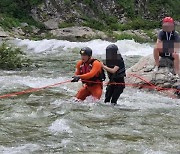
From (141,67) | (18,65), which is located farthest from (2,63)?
(141,67)

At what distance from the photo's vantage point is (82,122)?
28.9ft

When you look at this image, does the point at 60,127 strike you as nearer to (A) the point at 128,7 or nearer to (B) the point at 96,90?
(B) the point at 96,90

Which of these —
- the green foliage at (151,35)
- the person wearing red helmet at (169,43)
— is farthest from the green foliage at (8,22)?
the person wearing red helmet at (169,43)

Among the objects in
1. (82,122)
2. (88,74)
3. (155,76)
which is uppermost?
(88,74)

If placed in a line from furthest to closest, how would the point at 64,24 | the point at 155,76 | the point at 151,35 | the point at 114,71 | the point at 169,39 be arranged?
the point at 64,24 → the point at 151,35 → the point at 155,76 → the point at 169,39 → the point at 114,71

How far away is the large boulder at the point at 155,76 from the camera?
41.8 feet

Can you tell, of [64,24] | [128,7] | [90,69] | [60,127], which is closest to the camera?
[60,127]

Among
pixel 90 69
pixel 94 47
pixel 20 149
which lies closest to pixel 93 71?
pixel 90 69

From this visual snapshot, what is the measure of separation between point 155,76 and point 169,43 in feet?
3.63

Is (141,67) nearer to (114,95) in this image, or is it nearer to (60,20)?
(114,95)

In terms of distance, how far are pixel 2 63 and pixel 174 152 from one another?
12.3 m

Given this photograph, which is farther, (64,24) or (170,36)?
(64,24)

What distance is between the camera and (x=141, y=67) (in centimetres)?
1400

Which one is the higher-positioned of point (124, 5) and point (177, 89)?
point (124, 5)
